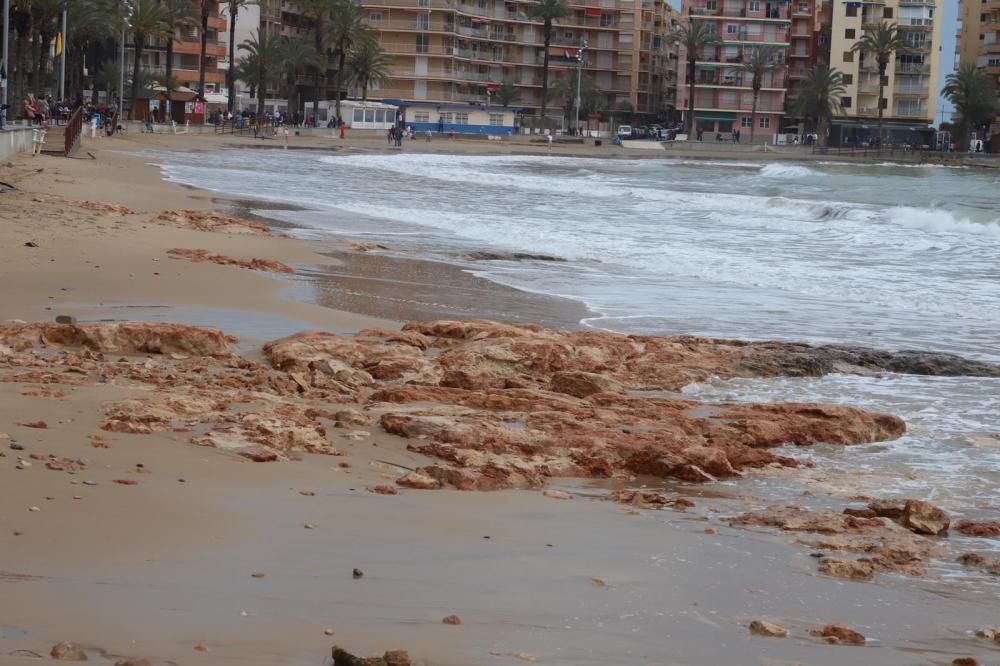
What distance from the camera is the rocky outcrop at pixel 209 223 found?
19.5 meters

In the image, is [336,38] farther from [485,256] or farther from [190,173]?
[485,256]

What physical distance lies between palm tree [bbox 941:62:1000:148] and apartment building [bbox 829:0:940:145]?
3.09 metres

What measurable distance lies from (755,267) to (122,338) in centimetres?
1322

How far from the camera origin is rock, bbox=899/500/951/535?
6.26 meters

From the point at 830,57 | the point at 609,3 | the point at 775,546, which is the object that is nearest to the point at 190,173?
the point at 775,546

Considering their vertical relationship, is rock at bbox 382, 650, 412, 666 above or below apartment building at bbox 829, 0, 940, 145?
below

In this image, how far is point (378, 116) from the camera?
115 metres

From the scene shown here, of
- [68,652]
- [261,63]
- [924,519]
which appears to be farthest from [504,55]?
[68,652]

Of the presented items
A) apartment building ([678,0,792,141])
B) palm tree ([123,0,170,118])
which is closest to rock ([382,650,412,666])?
palm tree ([123,0,170,118])

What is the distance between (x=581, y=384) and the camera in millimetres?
9422

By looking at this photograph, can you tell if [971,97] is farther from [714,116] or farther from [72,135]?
[72,135]

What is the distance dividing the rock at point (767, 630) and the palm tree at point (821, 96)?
128 meters

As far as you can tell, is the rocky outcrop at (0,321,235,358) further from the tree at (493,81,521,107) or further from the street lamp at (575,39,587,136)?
the tree at (493,81,521,107)

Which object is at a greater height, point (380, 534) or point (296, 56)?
point (296, 56)
